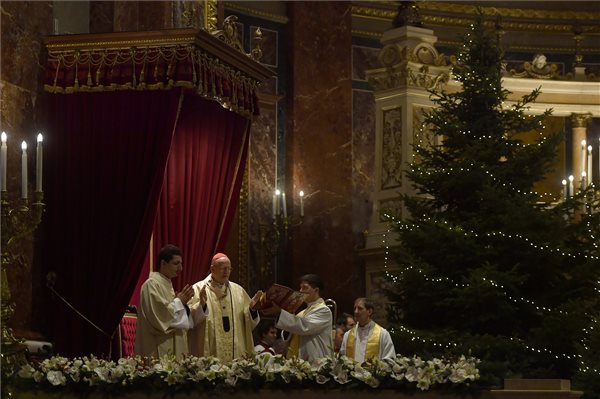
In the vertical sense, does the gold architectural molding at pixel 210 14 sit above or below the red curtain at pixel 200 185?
above

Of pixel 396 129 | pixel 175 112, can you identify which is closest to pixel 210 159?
pixel 175 112

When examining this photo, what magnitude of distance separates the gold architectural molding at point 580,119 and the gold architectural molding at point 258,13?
404cm

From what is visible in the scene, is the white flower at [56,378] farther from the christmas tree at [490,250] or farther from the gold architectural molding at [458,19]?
the gold architectural molding at [458,19]

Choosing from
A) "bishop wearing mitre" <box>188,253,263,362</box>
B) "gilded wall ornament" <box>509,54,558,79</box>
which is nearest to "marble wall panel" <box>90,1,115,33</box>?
"bishop wearing mitre" <box>188,253,263,362</box>

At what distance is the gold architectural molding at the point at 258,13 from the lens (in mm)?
16641

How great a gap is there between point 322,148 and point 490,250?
18.5 ft

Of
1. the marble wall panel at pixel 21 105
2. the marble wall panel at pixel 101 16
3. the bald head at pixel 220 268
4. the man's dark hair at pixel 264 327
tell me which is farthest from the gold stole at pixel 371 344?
the marble wall panel at pixel 101 16

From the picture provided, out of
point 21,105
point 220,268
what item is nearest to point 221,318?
point 220,268

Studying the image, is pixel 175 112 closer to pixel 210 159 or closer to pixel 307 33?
pixel 210 159

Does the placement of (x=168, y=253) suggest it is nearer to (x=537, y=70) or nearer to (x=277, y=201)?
(x=277, y=201)

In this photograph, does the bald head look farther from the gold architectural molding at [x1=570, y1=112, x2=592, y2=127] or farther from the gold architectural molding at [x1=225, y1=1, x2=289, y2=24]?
the gold architectural molding at [x1=570, y1=112, x2=592, y2=127]

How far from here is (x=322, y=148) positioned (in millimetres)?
17266

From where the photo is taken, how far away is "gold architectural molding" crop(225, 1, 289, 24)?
16.6 metres

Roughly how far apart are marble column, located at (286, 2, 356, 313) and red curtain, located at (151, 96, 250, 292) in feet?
17.1
